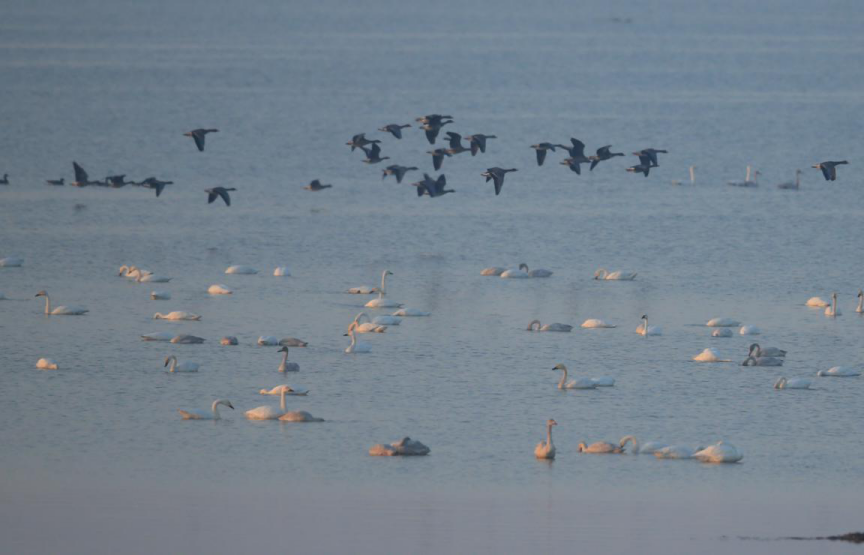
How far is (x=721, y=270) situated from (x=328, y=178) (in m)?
23.7

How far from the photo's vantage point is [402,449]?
25.4 m

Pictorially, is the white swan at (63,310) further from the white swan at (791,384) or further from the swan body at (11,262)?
the white swan at (791,384)

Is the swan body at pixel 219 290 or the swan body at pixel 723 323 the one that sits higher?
the swan body at pixel 219 290

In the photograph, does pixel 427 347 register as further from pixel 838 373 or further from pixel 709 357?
pixel 838 373

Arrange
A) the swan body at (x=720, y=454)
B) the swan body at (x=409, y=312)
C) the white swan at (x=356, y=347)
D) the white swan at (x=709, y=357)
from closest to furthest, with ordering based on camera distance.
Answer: the swan body at (x=720, y=454) → the white swan at (x=709, y=357) → the white swan at (x=356, y=347) → the swan body at (x=409, y=312)

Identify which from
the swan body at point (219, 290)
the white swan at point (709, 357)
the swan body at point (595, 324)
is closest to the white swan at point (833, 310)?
the swan body at point (595, 324)

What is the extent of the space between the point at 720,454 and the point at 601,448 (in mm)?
1640

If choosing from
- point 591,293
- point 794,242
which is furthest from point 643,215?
point 591,293

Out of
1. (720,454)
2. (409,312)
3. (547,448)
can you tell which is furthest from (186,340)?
(720,454)

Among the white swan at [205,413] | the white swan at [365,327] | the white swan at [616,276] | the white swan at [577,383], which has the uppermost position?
the white swan at [616,276]

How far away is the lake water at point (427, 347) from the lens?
23.1 m

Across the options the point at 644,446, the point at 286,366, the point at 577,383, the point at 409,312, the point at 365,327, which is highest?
the point at 409,312

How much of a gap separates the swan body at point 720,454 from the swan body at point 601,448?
1097 mm

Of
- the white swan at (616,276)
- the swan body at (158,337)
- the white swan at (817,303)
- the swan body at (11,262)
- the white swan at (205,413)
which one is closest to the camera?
the white swan at (205,413)
